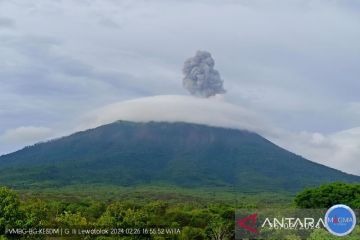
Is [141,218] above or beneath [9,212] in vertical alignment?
beneath

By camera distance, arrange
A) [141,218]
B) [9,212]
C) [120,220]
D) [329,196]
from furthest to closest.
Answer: [329,196] → [141,218] → [120,220] → [9,212]

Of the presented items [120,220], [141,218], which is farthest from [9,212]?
[141,218]

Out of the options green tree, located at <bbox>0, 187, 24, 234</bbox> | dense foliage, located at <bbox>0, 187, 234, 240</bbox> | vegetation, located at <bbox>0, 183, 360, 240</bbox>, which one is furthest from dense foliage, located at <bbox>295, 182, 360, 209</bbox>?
green tree, located at <bbox>0, 187, 24, 234</bbox>

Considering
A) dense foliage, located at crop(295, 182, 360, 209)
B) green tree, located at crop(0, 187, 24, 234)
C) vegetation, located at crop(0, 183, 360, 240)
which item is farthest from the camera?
dense foliage, located at crop(295, 182, 360, 209)

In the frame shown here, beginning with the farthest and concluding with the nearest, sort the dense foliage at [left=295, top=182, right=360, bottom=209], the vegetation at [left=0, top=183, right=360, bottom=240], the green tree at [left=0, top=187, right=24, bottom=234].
A: 1. the dense foliage at [left=295, top=182, right=360, bottom=209]
2. the vegetation at [left=0, top=183, right=360, bottom=240]
3. the green tree at [left=0, top=187, right=24, bottom=234]

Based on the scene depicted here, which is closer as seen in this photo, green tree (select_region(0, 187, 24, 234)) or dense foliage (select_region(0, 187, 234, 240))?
green tree (select_region(0, 187, 24, 234))

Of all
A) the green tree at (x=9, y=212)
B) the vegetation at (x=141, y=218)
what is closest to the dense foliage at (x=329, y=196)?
the vegetation at (x=141, y=218)

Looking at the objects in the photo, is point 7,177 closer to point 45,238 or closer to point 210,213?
point 210,213

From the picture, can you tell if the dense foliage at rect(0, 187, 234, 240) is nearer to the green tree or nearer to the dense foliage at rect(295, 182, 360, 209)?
the green tree

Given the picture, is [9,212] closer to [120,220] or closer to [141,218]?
[120,220]

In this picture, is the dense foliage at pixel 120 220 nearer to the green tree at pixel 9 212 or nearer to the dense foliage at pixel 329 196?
the green tree at pixel 9 212

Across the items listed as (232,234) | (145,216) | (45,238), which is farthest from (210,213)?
(45,238)

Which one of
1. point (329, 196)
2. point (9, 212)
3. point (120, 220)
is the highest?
point (329, 196)

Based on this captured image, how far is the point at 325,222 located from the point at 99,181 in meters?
143
